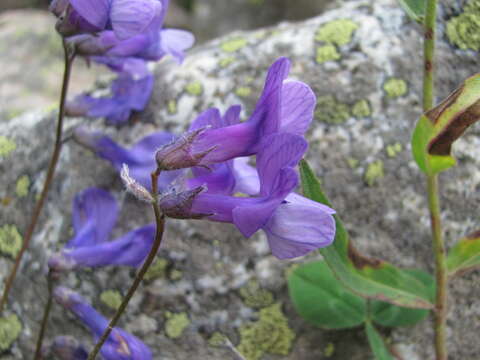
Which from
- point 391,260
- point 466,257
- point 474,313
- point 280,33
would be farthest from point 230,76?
point 474,313

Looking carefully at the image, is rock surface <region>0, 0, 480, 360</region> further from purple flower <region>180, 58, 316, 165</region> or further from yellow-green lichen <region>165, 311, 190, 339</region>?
purple flower <region>180, 58, 316, 165</region>

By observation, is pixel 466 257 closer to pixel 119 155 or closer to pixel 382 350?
pixel 382 350

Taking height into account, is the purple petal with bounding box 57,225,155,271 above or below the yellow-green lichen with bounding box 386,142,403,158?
below

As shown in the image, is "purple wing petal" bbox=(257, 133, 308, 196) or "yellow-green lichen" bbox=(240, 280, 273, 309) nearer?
"purple wing petal" bbox=(257, 133, 308, 196)

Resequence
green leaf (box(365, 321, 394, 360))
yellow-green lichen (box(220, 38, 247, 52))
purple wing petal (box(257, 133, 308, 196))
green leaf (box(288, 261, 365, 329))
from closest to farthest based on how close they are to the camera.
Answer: purple wing petal (box(257, 133, 308, 196))
green leaf (box(365, 321, 394, 360))
green leaf (box(288, 261, 365, 329))
yellow-green lichen (box(220, 38, 247, 52))

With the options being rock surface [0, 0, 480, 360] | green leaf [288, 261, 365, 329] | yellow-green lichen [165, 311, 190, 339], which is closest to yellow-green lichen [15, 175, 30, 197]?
rock surface [0, 0, 480, 360]

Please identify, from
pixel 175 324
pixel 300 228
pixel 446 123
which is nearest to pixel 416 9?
pixel 446 123
